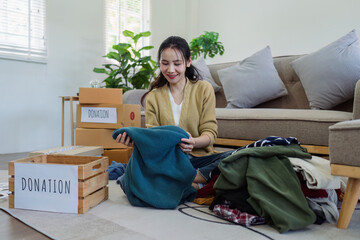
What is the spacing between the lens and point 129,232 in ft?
3.30

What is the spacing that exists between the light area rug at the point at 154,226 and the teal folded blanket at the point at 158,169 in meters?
0.05

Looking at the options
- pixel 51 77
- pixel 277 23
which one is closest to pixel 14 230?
pixel 51 77

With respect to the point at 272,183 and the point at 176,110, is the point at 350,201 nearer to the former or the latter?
the point at 272,183

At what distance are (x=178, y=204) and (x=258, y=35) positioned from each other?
121 inches

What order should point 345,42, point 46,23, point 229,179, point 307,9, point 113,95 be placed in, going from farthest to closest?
1. point 307,9
2. point 46,23
3. point 113,95
4. point 345,42
5. point 229,179

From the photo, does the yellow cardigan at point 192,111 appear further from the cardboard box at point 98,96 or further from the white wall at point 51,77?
the white wall at point 51,77

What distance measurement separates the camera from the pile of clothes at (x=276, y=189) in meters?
1.04

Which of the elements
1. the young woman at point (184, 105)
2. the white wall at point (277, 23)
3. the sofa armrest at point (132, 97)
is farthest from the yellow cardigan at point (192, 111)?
the white wall at point (277, 23)

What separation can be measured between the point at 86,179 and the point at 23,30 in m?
2.41

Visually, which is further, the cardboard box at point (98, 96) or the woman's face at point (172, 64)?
the cardboard box at point (98, 96)

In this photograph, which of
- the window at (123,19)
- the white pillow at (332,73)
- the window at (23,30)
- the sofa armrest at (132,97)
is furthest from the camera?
the window at (123,19)

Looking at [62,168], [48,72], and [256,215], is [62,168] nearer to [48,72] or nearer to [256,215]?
[256,215]

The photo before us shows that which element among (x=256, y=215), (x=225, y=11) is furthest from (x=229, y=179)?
(x=225, y=11)

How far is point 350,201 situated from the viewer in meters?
1.03
